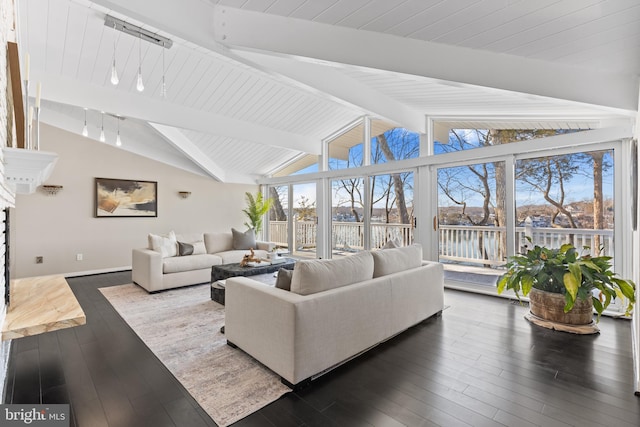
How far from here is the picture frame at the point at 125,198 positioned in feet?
19.2

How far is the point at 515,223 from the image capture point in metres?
4.28

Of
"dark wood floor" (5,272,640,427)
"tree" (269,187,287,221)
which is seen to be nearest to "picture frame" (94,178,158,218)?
"tree" (269,187,287,221)

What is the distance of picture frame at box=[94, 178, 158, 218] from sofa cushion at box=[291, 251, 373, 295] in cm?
533

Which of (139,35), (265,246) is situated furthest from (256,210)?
(139,35)

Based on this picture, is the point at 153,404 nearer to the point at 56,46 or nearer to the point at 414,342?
the point at 414,342

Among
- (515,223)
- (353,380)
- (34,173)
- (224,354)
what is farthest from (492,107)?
(34,173)

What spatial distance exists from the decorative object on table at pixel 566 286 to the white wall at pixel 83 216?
6500 millimetres

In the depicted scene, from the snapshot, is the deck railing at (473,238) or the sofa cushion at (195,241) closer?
the deck railing at (473,238)

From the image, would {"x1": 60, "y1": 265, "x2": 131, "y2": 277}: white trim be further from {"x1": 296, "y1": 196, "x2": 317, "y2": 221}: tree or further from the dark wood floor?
{"x1": 296, "y1": 196, "x2": 317, "y2": 221}: tree

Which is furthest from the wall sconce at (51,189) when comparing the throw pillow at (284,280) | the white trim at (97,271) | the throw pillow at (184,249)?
the throw pillow at (284,280)

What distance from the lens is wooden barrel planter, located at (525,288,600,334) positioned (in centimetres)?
308

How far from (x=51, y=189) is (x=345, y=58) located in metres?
5.78

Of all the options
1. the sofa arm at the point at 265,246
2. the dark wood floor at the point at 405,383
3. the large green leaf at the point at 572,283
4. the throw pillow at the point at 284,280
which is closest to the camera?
the dark wood floor at the point at 405,383

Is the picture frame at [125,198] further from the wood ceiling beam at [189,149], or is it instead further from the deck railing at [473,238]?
the deck railing at [473,238]
